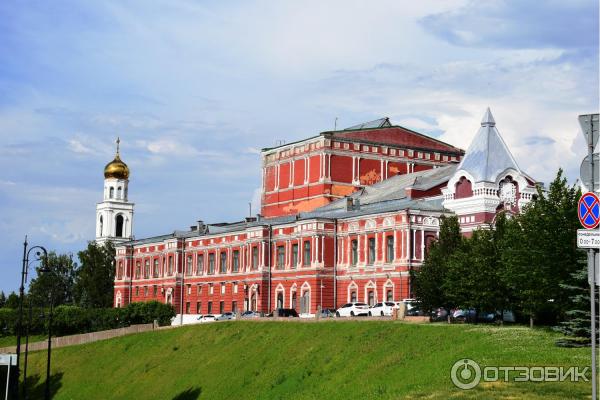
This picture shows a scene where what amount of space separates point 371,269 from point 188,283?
25273 mm

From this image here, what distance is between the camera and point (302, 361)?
51188mm

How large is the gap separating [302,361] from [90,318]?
159ft

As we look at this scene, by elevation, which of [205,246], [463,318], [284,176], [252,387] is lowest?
[252,387]

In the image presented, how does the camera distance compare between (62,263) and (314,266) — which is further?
(62,263)

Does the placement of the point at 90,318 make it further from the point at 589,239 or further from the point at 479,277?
the point at 589,239

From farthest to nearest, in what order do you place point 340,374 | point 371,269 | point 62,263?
point 62,263 → point 371,269 → point 340,374

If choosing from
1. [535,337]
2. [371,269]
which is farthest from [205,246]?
[535,337]

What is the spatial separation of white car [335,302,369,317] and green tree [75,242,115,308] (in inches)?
2003

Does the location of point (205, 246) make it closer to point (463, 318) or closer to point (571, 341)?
point (463, 318)

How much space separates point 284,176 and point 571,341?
2570 inches

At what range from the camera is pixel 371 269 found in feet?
248

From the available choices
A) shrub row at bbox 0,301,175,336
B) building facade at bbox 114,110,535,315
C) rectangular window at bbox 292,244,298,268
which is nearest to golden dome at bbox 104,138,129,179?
building facade at bbox 114,110,535,315

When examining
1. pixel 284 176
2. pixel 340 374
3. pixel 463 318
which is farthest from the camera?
pixel 284 176

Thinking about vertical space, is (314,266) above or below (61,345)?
above
